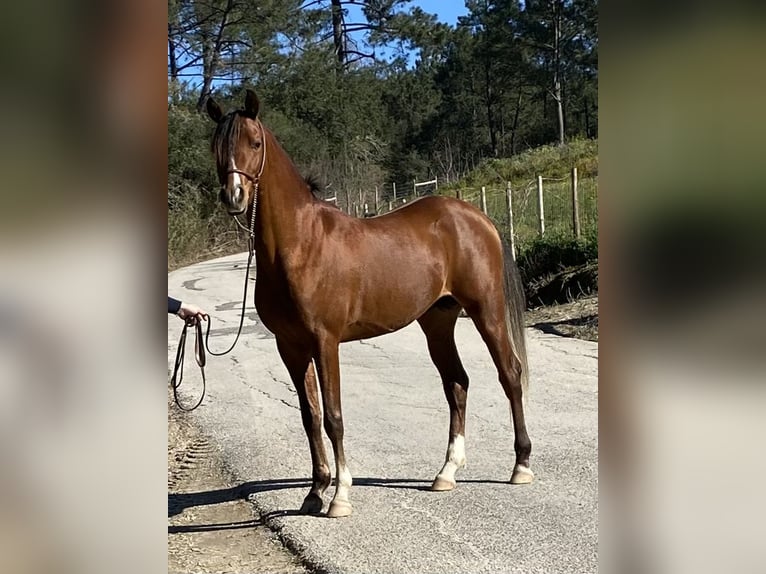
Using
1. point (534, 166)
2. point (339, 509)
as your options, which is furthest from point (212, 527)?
point (534, 166)

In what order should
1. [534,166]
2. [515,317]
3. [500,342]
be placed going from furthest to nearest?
[534,166]
[515,317]
[500,342]

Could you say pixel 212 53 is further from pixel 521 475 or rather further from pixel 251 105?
pixel 521 475

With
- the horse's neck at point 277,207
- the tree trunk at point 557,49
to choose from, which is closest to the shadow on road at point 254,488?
the horse's neck at point 277,207

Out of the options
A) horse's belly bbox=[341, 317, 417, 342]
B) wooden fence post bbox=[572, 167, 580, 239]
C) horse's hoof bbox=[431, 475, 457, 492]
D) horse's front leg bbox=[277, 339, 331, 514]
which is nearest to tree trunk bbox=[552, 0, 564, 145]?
wooden fence post bbox=[572, 167, 580, 239]

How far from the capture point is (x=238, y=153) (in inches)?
111

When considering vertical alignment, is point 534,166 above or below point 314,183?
above

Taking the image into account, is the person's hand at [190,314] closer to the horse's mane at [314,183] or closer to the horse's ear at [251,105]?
the horse's ear at [251,105]

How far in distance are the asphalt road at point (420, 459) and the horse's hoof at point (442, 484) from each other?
0.05m

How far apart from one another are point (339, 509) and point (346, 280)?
42.6 inches

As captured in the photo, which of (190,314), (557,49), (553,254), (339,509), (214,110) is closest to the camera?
(190,314)

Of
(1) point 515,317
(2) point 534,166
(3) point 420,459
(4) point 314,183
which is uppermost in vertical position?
(2) point 534,166
